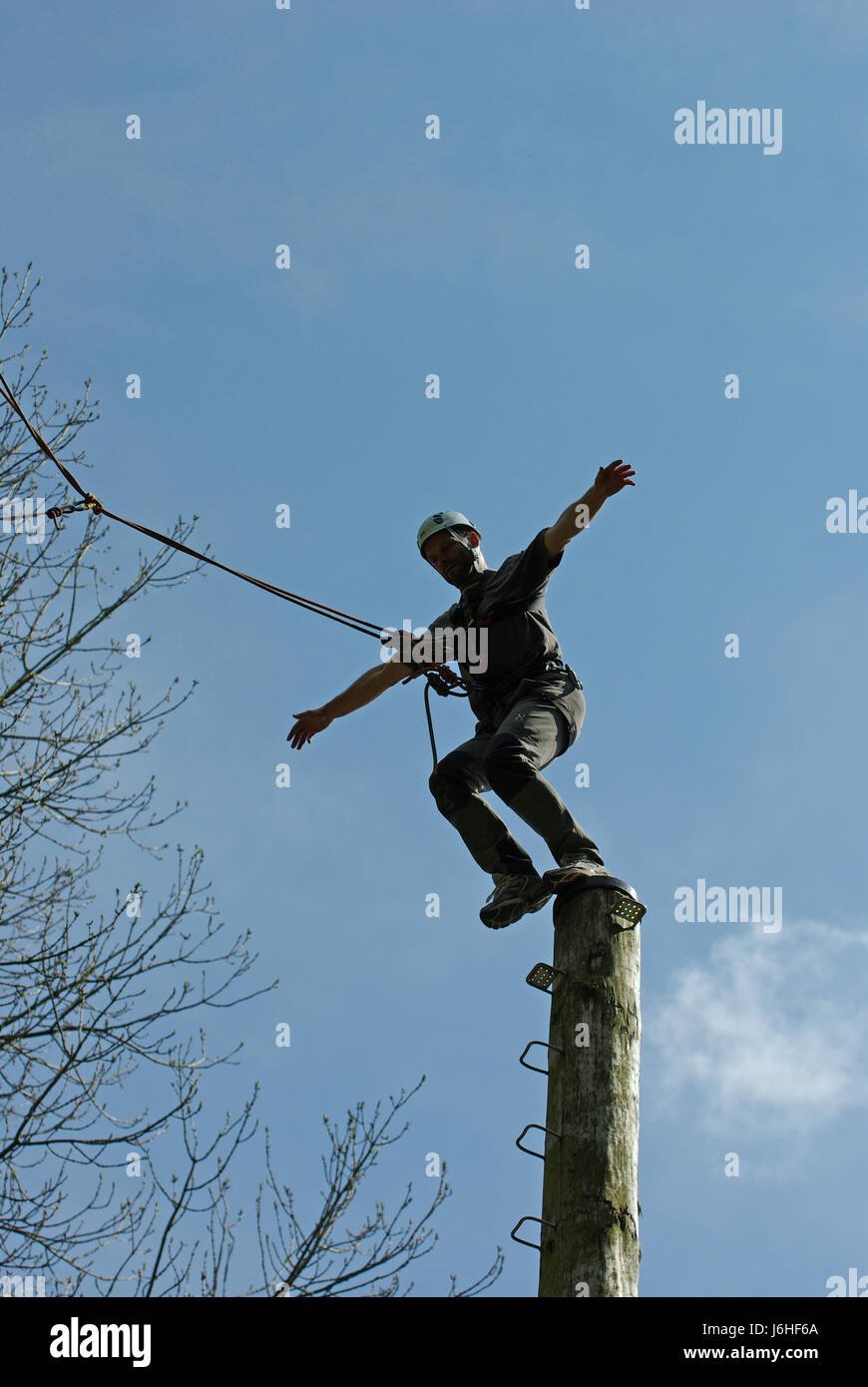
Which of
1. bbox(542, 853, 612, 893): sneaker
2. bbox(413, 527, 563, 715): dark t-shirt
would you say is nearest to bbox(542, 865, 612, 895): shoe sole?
bbox(542, 853, 612, 893): sneaker

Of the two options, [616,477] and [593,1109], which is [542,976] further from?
[616,477]

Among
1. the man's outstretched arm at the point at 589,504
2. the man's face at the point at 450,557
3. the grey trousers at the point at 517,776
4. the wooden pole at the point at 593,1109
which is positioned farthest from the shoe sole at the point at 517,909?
the man's face at the point at 450,557

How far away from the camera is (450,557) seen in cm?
572

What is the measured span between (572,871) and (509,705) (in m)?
1.14

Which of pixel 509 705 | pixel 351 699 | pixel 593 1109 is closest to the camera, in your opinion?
pixel 593 1109

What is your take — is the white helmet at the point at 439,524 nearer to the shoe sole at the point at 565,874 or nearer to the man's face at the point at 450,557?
the man's face at the point at 450,557

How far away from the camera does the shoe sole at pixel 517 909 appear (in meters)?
4.55

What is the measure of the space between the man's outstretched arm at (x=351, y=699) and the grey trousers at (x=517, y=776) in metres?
0.45

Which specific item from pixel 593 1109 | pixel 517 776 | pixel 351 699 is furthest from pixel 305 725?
pixel 593 1109

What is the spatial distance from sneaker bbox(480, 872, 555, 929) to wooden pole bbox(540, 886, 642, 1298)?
387 mm

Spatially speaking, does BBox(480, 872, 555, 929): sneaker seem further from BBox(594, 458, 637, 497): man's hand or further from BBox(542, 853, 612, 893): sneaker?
BBox(594, 458, 637, 497): man's hand
